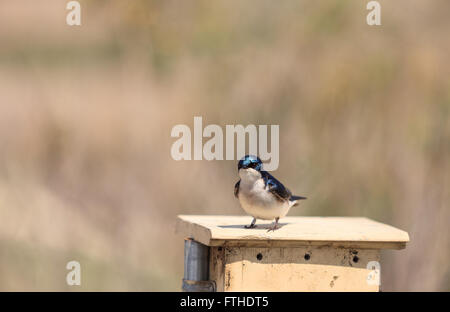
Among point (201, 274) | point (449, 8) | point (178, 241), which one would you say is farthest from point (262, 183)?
point (449, 8)

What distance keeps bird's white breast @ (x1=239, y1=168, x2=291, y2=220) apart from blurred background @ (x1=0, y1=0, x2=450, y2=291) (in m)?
2.82

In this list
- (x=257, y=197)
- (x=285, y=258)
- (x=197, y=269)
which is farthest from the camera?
(x=257, y=197)

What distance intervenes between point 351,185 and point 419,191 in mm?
511

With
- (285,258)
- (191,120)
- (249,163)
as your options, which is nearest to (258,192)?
(249,163)

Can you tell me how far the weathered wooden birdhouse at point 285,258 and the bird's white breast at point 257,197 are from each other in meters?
0.14

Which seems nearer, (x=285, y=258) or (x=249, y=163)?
(x=285, y=258)

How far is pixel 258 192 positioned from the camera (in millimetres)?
3957

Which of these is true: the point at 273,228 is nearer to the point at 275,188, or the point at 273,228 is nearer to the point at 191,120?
the point at 275,188

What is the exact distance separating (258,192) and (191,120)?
9.80 ft

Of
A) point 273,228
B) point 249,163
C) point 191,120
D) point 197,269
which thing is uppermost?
point 191,120

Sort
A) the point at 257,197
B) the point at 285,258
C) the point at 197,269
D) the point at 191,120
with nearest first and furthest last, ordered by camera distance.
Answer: the point at 285,258
the point at 197,269
the point at 257,197
the point at 191,120

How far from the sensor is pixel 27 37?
6938 millimetres

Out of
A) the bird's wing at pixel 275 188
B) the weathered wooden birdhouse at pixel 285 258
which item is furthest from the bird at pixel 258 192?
the weathered wooden birdhouse at pixel 285 258

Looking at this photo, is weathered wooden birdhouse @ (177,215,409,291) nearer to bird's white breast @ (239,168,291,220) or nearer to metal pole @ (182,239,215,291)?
metal pole @ (182,239,215,291)
